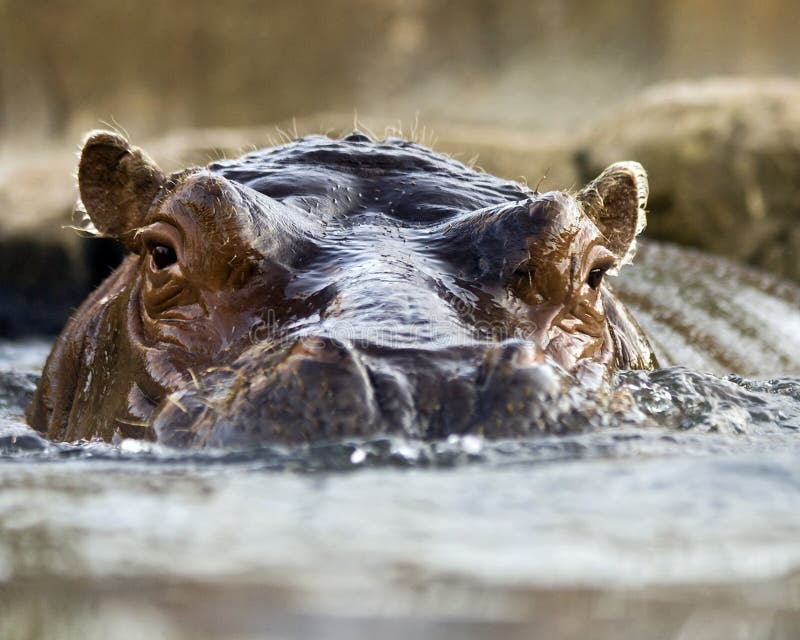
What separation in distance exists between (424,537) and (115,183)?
8.92 feet

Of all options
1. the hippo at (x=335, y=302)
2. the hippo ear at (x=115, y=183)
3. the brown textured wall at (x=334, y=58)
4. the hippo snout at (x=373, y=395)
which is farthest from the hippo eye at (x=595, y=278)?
→ the brown textured wall at (x=334, y=58)

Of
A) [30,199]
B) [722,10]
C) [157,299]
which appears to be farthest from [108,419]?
[722,10]

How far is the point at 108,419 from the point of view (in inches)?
163

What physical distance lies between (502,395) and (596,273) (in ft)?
4.21

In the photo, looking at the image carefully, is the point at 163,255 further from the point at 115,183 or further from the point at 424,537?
the point at 424,537

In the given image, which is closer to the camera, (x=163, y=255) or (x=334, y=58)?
(x=163, y=255)

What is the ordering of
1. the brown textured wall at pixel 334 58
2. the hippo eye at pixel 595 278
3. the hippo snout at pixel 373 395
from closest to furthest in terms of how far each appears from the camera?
the hippo snout at pixel 373 395 < the hippo eye at pixel 595 278 < the brown textured wall at pixel 334 58

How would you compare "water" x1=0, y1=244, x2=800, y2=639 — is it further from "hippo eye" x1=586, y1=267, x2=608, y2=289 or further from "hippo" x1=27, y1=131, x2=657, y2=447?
"hippo eye" x1=586, y1=267, x2=608, y2=289

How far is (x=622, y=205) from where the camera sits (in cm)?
498

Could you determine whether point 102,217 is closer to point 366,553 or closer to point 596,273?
point 596,273

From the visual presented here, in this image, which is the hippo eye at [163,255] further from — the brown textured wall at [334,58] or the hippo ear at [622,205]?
the brown textured wall at [334,58]

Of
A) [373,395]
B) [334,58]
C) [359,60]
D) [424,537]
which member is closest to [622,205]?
[373,395]

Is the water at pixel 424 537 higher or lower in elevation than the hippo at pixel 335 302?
lower

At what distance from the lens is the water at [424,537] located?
190 cm
